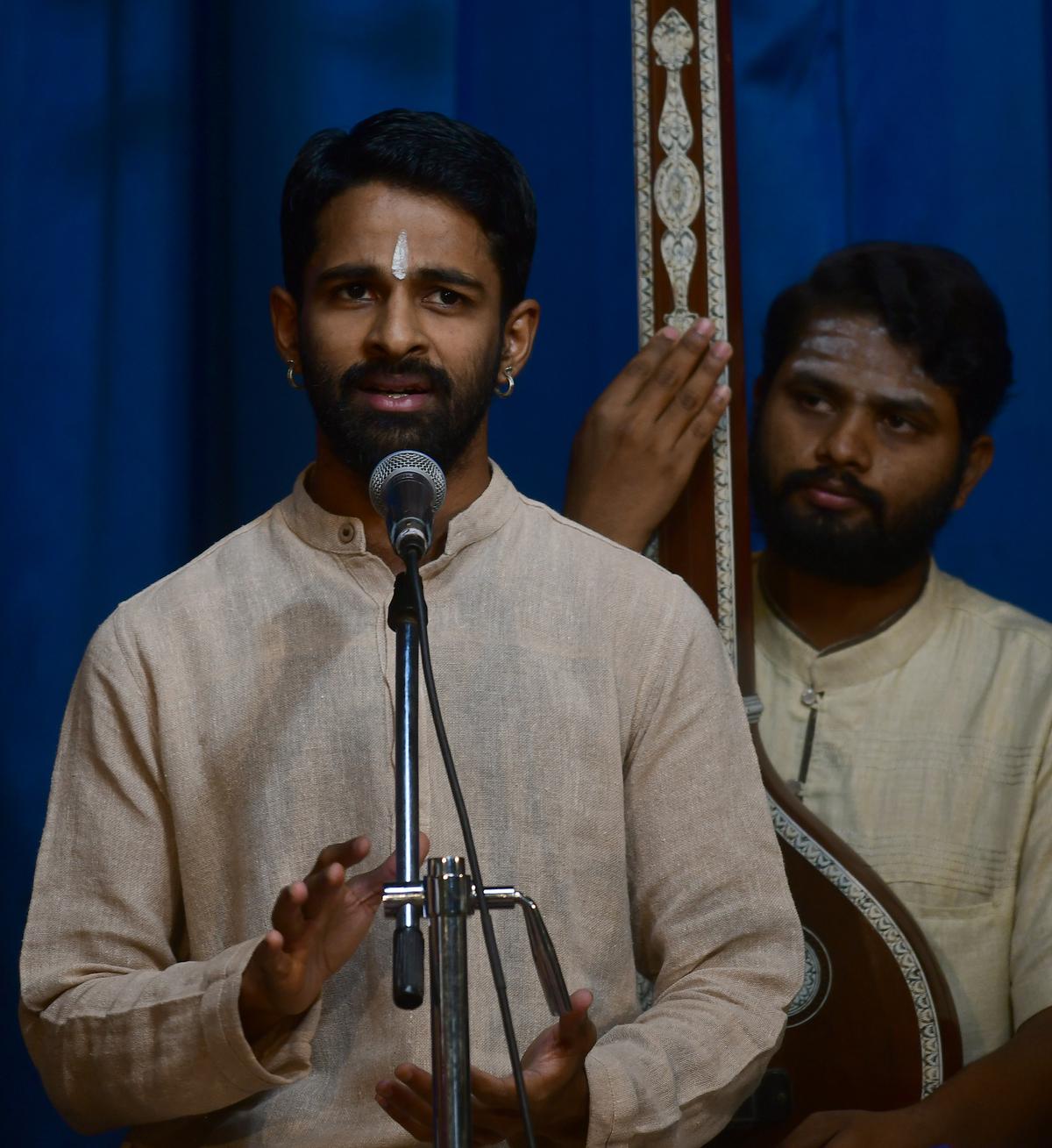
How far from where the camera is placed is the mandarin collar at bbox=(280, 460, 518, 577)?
2172 millimetres

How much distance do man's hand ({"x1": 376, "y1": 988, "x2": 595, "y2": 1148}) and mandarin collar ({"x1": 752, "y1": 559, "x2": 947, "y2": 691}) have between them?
3.31 ft

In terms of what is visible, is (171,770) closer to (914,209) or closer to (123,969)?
(123,969)

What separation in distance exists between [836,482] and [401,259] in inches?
32.3

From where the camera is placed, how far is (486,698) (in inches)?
83.0

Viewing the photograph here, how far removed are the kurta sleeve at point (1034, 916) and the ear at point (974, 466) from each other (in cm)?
44

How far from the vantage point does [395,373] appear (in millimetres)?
2141

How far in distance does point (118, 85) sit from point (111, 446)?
24.0 inches

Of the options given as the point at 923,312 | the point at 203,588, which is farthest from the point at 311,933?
the point at 923,312

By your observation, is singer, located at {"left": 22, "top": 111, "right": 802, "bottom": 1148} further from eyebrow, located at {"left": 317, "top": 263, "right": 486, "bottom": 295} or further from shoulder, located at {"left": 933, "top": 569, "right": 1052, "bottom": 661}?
shoulder, located at {"left": 933, "top": 569, "right": 1052, "bottom": 661}

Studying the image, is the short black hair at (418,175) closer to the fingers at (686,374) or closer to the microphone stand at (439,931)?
the fingers at (686,374)

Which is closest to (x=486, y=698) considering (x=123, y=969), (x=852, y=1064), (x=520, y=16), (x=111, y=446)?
(x=123, y=969)

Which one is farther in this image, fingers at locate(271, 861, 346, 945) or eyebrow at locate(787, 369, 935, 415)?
eyebrow at locate(787, 369, 935, 415)

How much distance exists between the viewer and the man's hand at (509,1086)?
1.62 metres

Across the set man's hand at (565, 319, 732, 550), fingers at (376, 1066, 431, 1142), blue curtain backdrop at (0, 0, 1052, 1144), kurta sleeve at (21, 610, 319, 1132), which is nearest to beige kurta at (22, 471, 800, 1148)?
kurta sleeve at (21, 610, 319, 1132)
